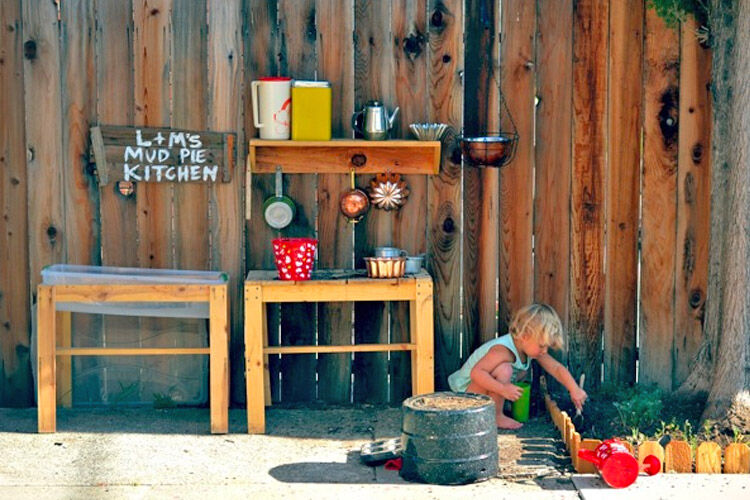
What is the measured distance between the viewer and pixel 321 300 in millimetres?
6230

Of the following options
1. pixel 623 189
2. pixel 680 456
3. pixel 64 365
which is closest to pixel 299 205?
pixel 64 365

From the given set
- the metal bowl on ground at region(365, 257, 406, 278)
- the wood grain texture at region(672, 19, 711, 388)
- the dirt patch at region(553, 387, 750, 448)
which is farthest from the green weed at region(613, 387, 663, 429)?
the metal bowl on ground at region(365, 257, 406, 278)

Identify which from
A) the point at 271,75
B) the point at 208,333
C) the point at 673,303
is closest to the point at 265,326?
the point at 208,333

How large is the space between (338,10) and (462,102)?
0.85m

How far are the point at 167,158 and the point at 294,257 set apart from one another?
1.02 metres

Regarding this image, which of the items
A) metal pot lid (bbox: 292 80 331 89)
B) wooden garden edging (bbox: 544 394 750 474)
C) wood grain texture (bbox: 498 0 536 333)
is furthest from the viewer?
wood grain texture (bbox: 498 0 536 333)

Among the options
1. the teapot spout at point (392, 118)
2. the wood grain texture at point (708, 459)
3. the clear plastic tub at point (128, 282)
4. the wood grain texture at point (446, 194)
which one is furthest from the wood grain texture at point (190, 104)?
the wood grain texture at point (708, 459)

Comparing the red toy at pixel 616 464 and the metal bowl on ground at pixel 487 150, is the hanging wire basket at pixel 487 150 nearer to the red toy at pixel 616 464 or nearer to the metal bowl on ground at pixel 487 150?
the metal bowl on ground at pixel 487 150

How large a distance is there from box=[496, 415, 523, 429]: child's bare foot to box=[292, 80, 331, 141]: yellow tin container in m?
1.76

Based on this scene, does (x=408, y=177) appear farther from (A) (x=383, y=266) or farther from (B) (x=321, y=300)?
(B) (x=321, y=300)

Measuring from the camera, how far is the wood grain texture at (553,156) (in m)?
6.70

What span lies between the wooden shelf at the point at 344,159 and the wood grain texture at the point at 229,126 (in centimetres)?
16

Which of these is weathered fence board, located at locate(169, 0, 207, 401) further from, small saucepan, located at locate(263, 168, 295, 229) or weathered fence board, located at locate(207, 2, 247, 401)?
small saucepan, located at locate(263, 168, 295, 229)

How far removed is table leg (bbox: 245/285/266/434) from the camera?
6.17 m
